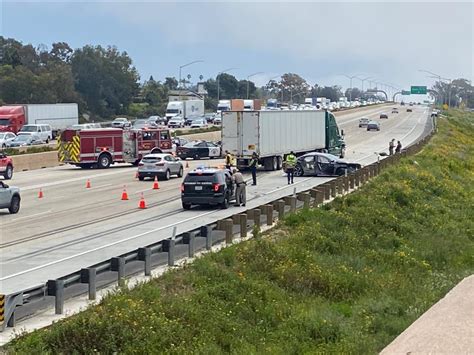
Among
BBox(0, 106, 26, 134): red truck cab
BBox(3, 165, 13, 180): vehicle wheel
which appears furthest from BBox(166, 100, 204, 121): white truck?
BBox(3, 165, 13, 180): vehicle wheel

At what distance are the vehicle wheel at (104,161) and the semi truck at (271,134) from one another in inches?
390

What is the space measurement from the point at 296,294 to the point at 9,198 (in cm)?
1468

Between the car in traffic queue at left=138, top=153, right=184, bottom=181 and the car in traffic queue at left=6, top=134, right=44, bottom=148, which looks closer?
the car in traffic queue at left=138, top=153, right=184, bottom=181

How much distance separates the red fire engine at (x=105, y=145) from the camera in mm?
52406

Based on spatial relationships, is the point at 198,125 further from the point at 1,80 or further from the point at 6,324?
the point at 6,324

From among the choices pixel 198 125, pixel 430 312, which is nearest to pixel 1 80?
pixel 198 125

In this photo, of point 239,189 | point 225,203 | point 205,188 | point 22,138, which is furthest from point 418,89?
point 205,188

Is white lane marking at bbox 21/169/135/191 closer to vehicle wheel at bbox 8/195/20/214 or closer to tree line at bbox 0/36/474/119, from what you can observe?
vehicle wheel at bbox 8/195/20/214

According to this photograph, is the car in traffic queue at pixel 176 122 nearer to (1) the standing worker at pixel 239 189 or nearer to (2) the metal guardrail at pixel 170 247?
(2) the metal guardrail at pixel 170 247

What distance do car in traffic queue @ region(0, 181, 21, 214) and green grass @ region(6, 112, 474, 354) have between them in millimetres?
10359

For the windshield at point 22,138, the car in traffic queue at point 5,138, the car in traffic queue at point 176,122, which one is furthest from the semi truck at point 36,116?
the car in traffic queue at point 176,122

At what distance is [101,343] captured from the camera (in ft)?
41.1

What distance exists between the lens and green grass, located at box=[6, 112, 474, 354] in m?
13.0

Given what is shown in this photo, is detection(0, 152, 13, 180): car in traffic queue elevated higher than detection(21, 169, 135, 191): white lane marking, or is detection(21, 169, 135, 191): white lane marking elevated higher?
detection(0, 152, 13, 180): car in traffic queue
